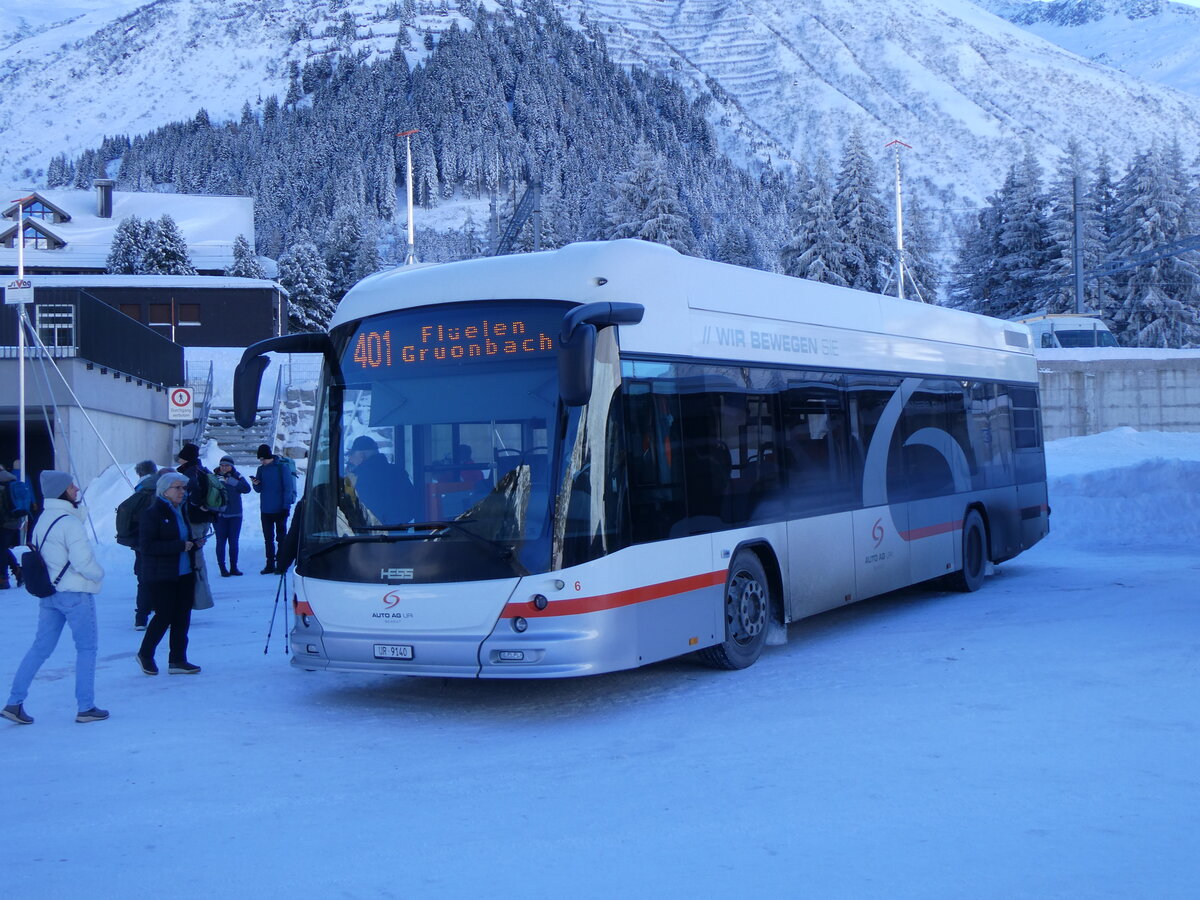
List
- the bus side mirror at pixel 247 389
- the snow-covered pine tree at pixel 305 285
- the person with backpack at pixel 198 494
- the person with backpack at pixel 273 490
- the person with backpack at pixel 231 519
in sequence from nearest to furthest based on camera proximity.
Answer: the bus side mirror at pixel 247 389 → the person with backpack at pixel 198 494 → the person with backpack at pixel 273 490 → the person with backpack at pixel 231 519 → the snow-covered pine tree at pixel 305 285

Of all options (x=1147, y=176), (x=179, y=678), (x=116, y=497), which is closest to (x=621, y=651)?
(x=179, y=678)

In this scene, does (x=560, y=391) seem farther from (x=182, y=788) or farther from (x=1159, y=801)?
(x=1159, y=801)

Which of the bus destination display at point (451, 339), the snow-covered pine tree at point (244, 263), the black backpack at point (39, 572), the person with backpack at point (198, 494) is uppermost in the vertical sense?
the snow-covered pine tree at point (244, 263)

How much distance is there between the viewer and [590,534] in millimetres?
7766

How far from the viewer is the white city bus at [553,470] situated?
7711 mm

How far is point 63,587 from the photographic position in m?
7.82

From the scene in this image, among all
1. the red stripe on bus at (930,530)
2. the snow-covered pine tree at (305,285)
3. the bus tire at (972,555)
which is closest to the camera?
the red stripe on bus at (930,530)

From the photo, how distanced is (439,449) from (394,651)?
4.51 ft

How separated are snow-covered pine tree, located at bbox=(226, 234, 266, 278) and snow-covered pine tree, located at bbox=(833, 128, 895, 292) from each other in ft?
114

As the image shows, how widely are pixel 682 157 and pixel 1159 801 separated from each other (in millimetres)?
197887

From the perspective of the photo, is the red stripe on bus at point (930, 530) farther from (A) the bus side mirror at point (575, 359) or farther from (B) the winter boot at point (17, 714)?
(B) the winter boot at point (17, 714)

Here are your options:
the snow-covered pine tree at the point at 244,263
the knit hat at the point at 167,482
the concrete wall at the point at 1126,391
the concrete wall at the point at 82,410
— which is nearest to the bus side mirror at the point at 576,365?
the knit hat at the point at 167,482

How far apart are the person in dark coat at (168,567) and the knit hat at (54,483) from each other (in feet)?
4.66

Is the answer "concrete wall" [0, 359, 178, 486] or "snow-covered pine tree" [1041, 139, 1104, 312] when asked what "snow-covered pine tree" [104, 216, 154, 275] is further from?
"snow-covered pine tree" [1041, 139, 1104, 312]
